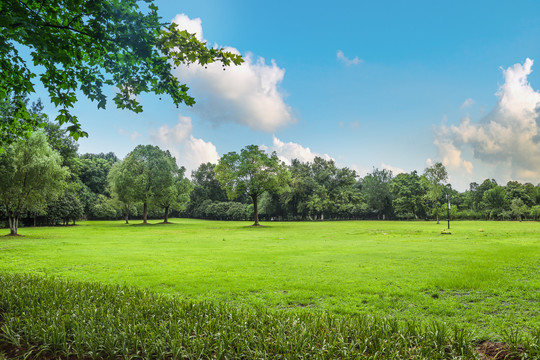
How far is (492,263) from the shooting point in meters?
11.6

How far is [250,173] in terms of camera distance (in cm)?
4866

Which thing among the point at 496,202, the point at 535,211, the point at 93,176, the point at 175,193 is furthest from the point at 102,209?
the point at 496,202

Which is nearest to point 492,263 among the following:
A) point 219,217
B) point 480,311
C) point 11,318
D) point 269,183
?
point 480,311

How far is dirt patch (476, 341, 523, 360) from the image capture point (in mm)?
3674

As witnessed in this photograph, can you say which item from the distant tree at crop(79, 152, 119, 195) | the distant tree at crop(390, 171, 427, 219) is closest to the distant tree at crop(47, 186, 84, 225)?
the distant tree at crop(79, 152, 119, 195)

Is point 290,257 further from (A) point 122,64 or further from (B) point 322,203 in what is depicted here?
(B) point 322,203

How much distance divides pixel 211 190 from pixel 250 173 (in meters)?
→ 56.7

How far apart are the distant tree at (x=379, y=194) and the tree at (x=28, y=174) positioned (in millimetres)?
75001

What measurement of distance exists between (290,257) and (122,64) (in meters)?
10.9

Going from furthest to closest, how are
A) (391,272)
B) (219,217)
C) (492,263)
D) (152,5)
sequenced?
1. (219,217)
2. (492,263)
3. (391,272)
4. (152,5)

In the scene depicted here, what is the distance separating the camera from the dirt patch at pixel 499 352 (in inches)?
145

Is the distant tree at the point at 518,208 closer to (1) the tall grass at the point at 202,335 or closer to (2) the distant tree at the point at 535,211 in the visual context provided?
(2) the distant tree at the point at 535,211

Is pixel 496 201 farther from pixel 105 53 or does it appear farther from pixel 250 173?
pixel 105 53

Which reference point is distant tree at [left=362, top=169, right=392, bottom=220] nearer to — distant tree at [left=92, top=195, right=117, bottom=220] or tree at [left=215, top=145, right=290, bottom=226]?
tree at [left=215, top=145, right=290, bottom=226]
